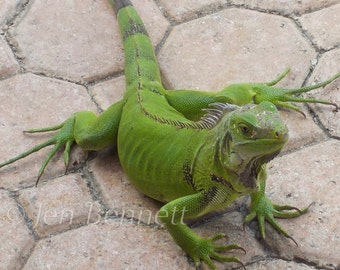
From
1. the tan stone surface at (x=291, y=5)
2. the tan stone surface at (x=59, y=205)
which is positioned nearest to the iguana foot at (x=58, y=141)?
the tan stone surface at (x=59, y=205)

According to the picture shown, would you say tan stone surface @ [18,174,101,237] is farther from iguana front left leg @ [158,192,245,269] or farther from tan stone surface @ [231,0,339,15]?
tan stone surface @ [231,0,339,15]

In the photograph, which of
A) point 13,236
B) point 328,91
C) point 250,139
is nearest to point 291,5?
point 328,91

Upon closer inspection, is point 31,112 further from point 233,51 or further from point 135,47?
point 233,51

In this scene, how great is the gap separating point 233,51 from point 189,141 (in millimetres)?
1260

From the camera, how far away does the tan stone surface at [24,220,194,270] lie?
10.9 ft

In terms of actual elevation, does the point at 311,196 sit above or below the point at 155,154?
below

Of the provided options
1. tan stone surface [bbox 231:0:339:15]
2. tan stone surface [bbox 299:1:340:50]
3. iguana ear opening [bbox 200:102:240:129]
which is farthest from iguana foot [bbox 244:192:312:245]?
tan stone surface [bbox 231:0:339:15]

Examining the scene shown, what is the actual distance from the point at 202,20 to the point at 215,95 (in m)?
1.05

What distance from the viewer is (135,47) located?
416 centimetres

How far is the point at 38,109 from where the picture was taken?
4.17m

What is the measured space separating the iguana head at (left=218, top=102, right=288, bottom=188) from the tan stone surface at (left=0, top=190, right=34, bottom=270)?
1091 millimetres

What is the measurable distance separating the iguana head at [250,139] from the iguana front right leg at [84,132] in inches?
34.9

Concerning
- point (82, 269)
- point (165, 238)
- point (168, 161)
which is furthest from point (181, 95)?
point (82, 269)

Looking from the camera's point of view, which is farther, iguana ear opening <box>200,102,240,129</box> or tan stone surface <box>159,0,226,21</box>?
tan stone surface <box>159,0,226,21</box>
